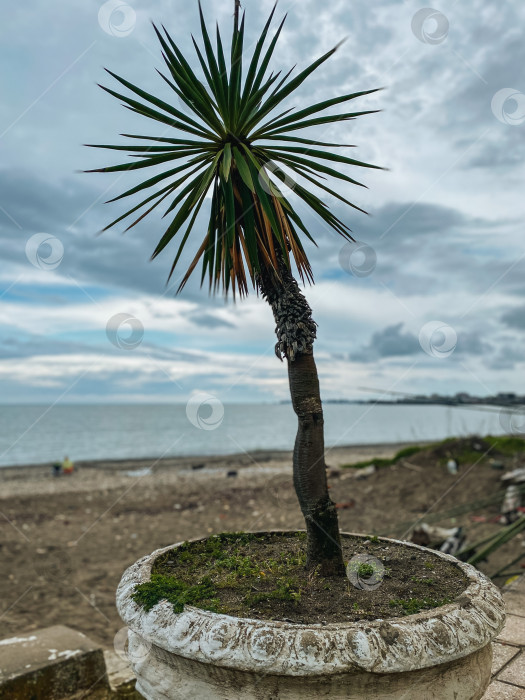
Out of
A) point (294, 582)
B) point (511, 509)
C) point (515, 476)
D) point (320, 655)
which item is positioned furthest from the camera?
point (515, 476)

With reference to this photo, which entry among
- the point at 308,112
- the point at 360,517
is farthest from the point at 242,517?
the point at 308,112

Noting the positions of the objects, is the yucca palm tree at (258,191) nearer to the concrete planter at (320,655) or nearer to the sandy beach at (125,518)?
the concrete planter at (320,655)

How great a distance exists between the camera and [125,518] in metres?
11.9

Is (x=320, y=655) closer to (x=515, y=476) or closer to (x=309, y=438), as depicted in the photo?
(x=309, y=438)

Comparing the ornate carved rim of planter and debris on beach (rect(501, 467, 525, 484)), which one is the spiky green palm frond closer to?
the ornate carved rim of planter

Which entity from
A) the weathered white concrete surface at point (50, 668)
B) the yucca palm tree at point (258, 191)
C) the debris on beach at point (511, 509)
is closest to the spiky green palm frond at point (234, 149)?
the yucca palm tree at point (258, 191)

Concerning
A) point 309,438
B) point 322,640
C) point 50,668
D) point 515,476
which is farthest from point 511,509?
point 322,640

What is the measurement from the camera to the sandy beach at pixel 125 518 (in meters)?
7.01

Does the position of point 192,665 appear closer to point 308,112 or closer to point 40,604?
point 308,112

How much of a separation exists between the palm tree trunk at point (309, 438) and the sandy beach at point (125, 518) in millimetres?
3660

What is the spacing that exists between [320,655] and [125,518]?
1065 centimetres

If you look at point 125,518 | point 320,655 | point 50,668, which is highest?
point 320,655

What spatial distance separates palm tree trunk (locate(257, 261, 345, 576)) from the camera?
116 inches

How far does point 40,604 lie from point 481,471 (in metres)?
8.95
